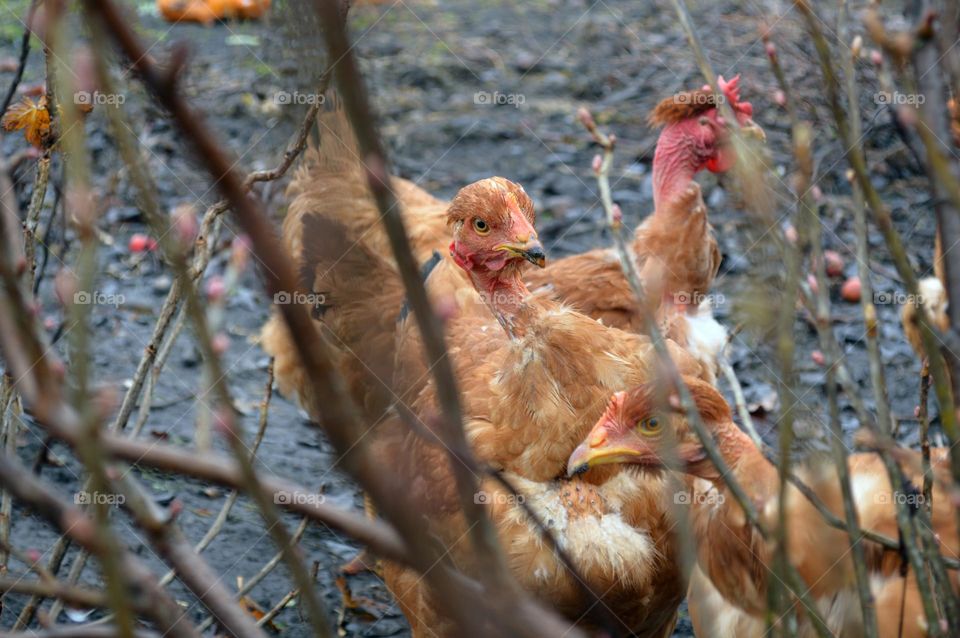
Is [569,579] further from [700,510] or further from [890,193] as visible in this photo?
[890,193]

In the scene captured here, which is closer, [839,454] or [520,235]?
[839,454]

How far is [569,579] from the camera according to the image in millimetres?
2781

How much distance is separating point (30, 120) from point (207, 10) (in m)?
5.91

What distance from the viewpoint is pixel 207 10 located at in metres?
7.85

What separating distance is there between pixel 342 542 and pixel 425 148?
11.1 ft

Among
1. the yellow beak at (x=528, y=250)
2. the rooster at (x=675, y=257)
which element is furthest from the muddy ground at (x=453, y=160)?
the yellow beak at (x=528, y=250)

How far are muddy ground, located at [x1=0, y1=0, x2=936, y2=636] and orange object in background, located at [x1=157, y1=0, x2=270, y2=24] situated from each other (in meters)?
0.18

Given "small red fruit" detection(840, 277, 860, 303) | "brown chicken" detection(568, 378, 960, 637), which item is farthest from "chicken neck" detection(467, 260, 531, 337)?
"small red fruit" detection(840, 277, 860, 303)

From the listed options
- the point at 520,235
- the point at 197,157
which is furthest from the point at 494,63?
the point at 197,157

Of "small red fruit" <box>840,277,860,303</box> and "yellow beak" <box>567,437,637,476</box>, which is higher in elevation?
"yellow beak" <box>567,437,637,476</box>

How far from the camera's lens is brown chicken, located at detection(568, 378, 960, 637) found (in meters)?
2.37

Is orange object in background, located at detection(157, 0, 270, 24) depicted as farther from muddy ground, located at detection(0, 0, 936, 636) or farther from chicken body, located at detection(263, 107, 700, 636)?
chicken body, located at detection(263, 107, 700, 636)

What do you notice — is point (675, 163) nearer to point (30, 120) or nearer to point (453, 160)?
point (453, 160)

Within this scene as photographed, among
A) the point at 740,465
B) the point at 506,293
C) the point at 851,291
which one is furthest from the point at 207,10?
the point at 740,465
